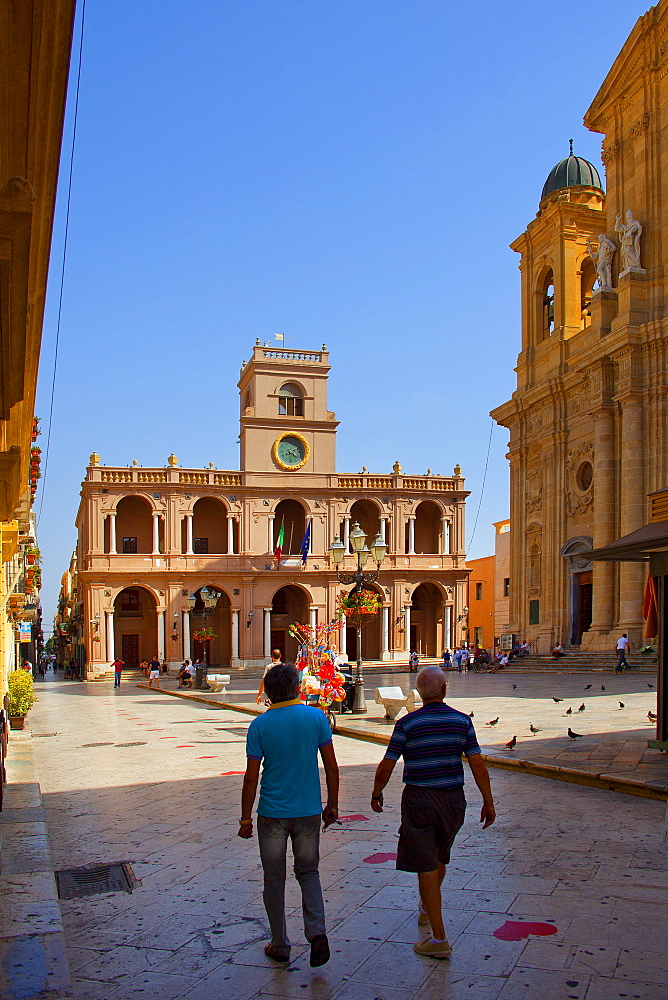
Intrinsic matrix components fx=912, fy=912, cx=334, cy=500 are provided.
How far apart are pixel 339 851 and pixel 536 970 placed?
2839 mm

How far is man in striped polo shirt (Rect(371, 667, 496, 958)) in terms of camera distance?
489 centimetres

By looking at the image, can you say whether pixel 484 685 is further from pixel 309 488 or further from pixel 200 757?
pixel 309 488

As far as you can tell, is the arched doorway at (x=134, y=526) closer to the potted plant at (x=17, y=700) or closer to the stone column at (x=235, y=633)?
the stone column at (x=235, y=633)

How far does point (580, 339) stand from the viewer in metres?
35.9

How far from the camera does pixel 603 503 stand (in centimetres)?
3247

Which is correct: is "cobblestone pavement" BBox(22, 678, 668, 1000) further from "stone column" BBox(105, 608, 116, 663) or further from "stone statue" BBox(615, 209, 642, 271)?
"stone column" BBox(105, 608, 116, 663)

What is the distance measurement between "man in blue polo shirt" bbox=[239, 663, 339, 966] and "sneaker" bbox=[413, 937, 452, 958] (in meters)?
0.58

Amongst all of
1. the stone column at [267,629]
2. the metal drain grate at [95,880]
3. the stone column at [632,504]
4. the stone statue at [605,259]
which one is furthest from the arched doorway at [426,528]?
the metal drain grate at [95,880]

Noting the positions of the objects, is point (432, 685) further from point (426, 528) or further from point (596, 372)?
point (426, 528)

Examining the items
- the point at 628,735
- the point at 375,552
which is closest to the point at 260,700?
the point at 375,552

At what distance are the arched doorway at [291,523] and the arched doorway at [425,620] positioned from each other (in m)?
7.99

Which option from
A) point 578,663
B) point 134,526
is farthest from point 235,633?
point 578,663

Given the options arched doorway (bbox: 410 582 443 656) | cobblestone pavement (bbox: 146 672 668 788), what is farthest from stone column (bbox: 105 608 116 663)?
cobblestone pavement (bbox: 146 672 668 788)

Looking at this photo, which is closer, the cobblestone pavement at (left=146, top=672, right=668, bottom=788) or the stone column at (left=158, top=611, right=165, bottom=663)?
the cobblestone pavement at (left=146, top=672, right=668, bottom=788)
